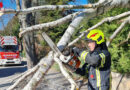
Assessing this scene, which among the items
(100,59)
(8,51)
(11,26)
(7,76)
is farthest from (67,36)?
(8,51)

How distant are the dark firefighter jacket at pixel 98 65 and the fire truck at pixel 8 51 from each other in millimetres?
10624

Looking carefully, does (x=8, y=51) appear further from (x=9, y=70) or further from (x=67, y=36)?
(x=67, y=36)

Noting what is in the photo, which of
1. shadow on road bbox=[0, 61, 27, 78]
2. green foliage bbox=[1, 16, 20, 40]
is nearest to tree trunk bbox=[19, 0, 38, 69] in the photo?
green foliage bbox=[1, 16, 20, 40]

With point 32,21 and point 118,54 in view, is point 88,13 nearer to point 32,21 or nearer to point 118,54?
point 118,54

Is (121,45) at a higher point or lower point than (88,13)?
lower

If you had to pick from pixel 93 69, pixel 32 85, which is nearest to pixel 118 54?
pixel 93 69

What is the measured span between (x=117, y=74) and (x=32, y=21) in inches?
147

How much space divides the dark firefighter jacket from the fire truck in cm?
1062

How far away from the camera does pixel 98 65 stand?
6.84 feet

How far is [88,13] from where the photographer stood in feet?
7.66

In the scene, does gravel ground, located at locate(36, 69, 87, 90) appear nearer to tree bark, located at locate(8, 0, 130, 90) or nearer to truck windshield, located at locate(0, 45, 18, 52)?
tree bark, located at locate(8, 0, 130, 90)

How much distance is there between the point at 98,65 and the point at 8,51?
10995 millimetres

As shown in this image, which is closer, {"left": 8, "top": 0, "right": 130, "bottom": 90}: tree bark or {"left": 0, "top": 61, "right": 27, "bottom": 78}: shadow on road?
{"left": 8, "top": 0, "right": 130, "bottom": 90}: tree bark

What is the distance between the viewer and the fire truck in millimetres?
11461
